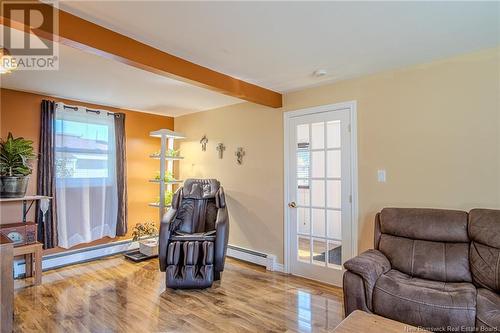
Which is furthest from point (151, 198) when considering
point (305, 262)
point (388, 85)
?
point (388, 85)

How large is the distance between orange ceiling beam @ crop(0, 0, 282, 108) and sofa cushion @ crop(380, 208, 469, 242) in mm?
1970

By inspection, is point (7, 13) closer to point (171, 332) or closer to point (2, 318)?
point (2, 318)

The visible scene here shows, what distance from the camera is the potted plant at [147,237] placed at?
425 centimetres

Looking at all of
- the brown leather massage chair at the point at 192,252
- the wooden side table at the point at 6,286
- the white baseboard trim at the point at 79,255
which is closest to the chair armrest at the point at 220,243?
the brown leather massage chair at the point at 192,252

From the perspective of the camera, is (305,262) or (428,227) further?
(305,262)

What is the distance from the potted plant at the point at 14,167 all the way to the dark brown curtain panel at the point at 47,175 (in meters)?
0.35

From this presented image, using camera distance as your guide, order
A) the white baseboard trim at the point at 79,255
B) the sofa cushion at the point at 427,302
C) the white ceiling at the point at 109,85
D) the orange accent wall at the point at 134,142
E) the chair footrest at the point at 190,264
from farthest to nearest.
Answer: the orange accent wall at the point at 134,142, the white baseboard trim at the point at 79,255, the chair footrest at the point at 190,264, the white ceiling at the point at 109,85, the sofa cushion at the point at 427,302

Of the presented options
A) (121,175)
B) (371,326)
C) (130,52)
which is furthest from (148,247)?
(371,326)

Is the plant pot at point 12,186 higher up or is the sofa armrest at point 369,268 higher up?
the plant pot at point 12,186

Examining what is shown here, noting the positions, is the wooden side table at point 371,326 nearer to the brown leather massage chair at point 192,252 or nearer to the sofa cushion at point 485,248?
the sofa cushion at point 485,248

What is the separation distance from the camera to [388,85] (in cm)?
290

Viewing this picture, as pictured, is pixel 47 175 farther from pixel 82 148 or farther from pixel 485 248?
pixel 485 248

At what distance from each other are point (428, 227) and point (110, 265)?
12.5 ft

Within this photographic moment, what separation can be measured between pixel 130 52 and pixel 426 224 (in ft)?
9.18
